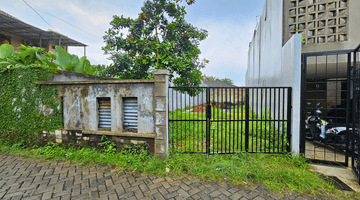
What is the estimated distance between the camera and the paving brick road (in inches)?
113

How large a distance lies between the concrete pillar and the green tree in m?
1.80

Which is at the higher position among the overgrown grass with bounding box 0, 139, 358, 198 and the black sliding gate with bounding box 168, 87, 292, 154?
the black sliding gate with bounding box 168, 87, 292, 154

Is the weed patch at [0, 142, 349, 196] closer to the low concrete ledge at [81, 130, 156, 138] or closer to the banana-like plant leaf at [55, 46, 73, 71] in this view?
the low concrete ledge at [81, 130, 156, 138]

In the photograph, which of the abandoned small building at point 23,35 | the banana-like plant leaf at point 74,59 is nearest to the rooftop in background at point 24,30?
the abandoned small building at point 23,35

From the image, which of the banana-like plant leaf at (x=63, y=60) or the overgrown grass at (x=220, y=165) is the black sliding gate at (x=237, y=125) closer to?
the overgrown grass at (x=220, y=165)

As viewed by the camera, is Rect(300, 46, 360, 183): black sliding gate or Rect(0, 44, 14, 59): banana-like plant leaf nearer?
Rect(300, 46, 360, 183): black sliding gate

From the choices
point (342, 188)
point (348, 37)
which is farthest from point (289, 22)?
point (342, 188)

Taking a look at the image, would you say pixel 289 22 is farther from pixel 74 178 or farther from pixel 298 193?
pixel 74 178

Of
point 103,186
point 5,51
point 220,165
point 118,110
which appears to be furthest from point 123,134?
point 5,51

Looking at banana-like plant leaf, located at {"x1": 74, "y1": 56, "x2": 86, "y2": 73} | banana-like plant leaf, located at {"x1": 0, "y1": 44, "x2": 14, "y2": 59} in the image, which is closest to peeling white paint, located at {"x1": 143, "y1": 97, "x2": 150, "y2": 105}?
banana-like plant leaf, located at {"x1": 74, "y1": 56, "x2": 86, "y2": 73}

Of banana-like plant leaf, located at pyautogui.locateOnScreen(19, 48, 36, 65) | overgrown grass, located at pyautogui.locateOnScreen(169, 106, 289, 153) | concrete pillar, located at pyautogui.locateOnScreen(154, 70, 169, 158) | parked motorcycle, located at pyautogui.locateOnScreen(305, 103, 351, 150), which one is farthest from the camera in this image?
banana-like plant leaf, located at pyautogui.locateOnScreen(19, 48, 36, 65)

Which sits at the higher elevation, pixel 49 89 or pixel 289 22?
pixel 289 22

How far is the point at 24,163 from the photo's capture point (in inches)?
160

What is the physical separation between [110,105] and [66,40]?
15.7 meters
